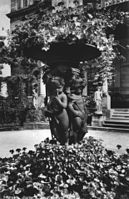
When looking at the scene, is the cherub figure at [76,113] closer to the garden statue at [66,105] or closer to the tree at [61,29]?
the garden statue at [66,105]

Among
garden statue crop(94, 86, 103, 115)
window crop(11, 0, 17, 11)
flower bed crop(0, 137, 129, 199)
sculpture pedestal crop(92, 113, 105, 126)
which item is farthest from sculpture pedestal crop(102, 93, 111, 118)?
window crop(11, 0, 17, 11)

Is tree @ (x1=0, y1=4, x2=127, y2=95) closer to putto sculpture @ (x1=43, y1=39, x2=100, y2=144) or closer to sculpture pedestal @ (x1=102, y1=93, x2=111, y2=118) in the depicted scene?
putto sculpture @ (x1=43, y1=39, x2=100, y2=144)

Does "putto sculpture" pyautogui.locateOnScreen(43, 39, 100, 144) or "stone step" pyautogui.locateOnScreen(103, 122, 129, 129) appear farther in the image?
"stone step" pyautogui.locateOnScreen(103, 122, 129, 129)

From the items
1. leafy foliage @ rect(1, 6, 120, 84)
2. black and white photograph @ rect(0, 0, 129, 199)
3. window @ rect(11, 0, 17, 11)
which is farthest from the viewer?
window @ rect(11, 0, 17, 11)

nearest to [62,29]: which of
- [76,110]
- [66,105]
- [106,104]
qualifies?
[66,105]

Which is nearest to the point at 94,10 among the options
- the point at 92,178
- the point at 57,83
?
the point at 57,83

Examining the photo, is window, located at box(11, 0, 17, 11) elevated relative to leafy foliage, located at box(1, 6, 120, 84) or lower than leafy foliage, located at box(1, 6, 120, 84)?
elevated

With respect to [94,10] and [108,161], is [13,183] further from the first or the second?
[94,10]

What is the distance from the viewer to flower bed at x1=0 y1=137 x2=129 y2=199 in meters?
4.12

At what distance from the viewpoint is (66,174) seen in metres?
4.56

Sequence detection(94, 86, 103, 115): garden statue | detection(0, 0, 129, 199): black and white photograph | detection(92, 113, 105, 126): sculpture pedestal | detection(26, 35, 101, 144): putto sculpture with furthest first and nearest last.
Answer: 1. detection(94, 86, 103, 115): garden statue
2. detection(92, 113, 105, 126): sculpture pedestal
3. detection(26, 35, 101, 144): putto sculpture
4. detection(0, 0, 129, 199): black and white photograph

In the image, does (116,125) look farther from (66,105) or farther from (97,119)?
(66,105)

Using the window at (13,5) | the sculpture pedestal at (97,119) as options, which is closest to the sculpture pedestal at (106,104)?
the sculpture pedestal at (97,119)

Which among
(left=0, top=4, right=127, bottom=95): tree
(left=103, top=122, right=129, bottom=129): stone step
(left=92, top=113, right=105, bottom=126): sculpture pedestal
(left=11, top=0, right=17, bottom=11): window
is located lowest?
(left=103, top=122, right=129, bottom=129): stone step
